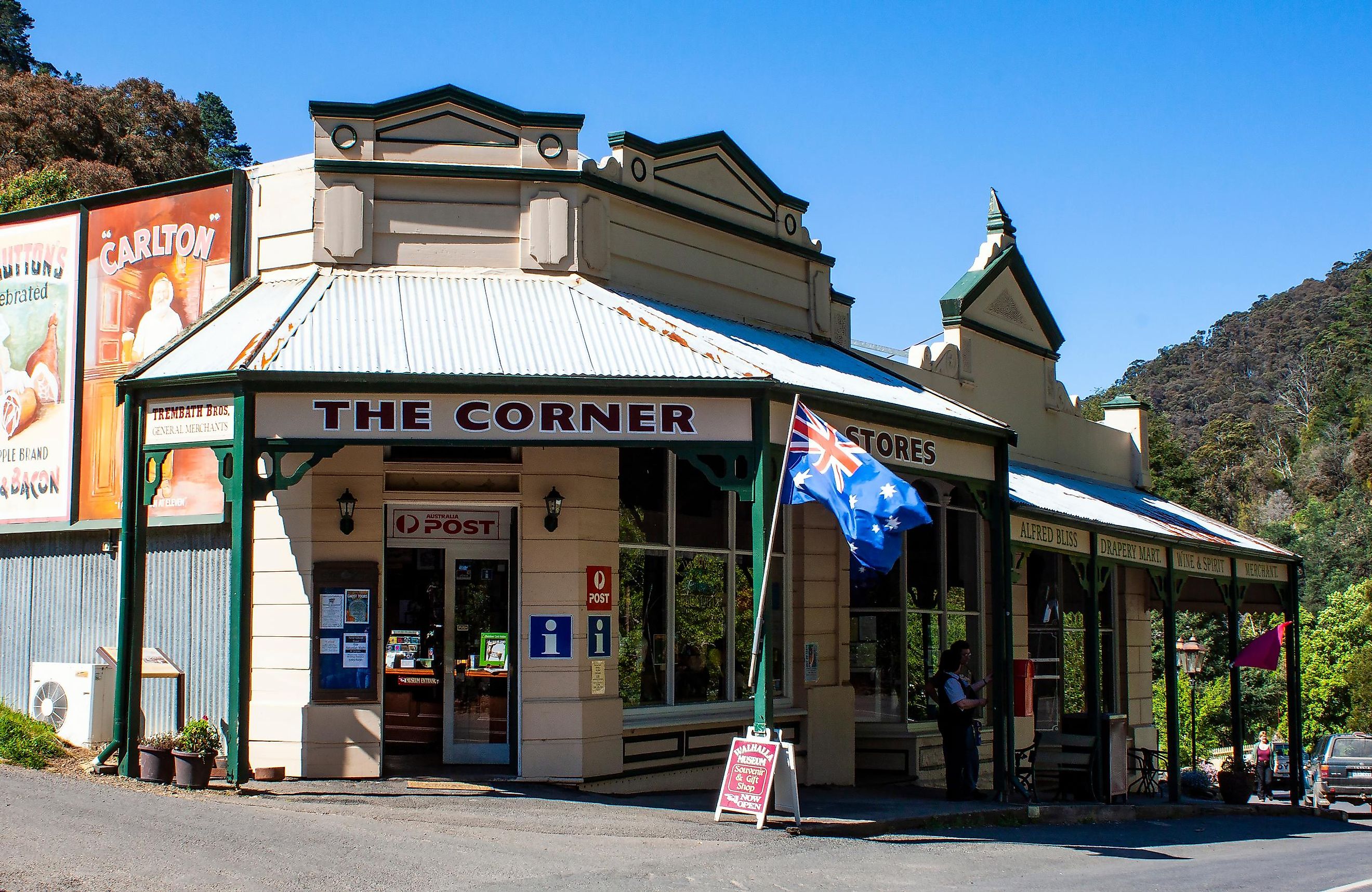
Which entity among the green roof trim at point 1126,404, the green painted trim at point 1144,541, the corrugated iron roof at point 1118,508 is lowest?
the green painted trim at point 1144,541

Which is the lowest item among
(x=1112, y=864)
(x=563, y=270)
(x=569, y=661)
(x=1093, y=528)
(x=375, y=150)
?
(x=1112, y=864)

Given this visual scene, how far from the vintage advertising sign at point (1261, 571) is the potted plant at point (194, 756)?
1570 centimetres

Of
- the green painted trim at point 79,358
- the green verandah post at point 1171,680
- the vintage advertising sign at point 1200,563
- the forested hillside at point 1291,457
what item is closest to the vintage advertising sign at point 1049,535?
the green verandah post at point 1171,680

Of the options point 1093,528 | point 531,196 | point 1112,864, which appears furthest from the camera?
point 1093,528

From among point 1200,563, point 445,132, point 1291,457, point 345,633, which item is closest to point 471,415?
point 345,633

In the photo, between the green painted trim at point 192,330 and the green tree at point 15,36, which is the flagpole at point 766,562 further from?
the green tree at point 15,36

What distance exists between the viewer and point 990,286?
20312mm

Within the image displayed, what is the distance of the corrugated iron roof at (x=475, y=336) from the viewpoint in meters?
11.1

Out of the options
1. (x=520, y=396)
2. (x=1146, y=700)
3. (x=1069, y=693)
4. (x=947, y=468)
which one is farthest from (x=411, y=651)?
(x=1146, y=700)

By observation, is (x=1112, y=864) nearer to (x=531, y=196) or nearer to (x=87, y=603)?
(x=531, y=196)

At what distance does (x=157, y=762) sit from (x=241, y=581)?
1.76m

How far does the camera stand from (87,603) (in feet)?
45.6

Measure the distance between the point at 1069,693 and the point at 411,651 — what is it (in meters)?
11.2

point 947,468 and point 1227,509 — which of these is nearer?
point 947,468
